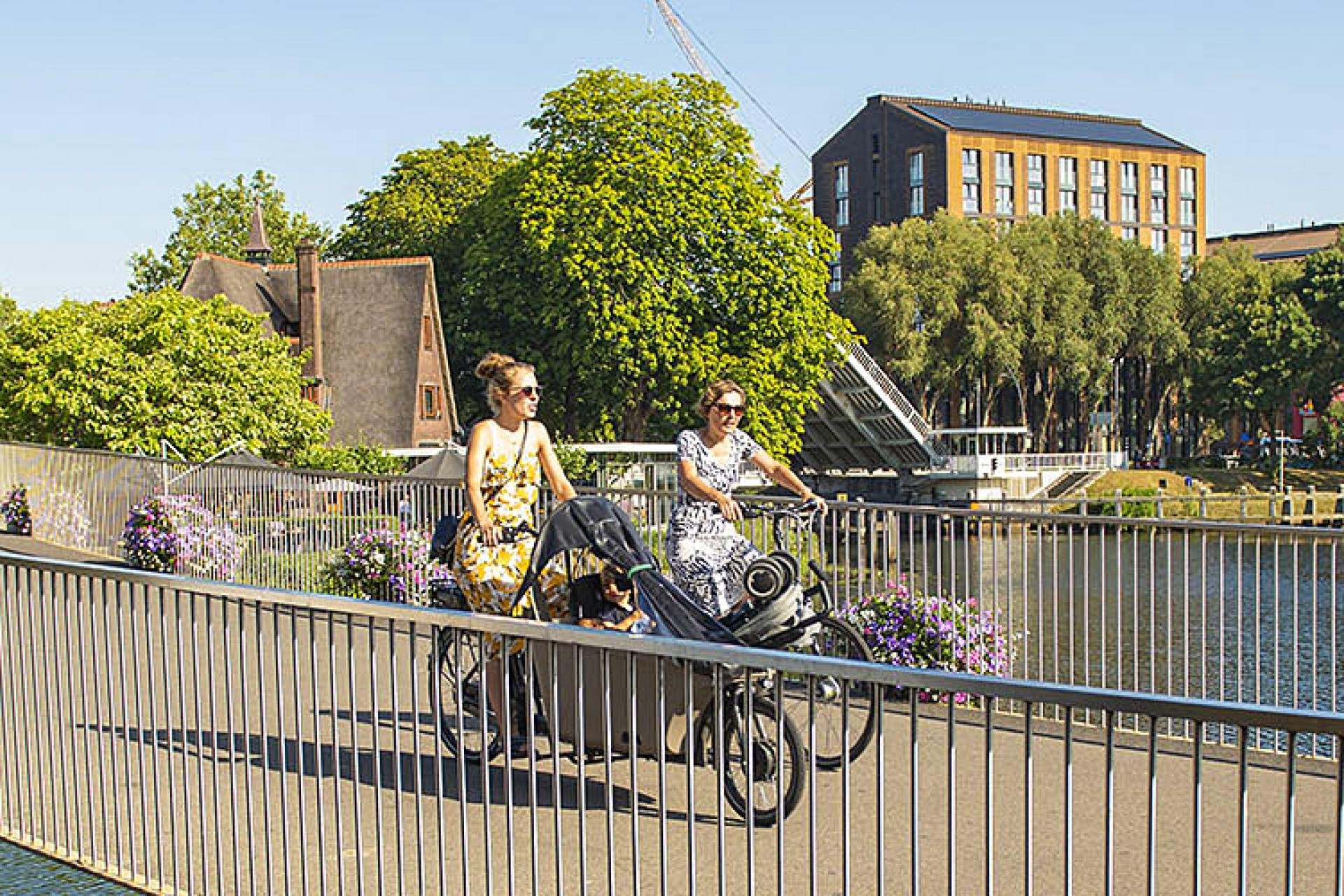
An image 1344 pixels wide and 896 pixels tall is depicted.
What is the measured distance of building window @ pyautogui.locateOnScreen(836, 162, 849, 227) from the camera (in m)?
108

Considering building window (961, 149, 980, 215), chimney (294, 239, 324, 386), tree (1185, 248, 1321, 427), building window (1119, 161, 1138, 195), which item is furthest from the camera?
building window (1119, 161, 1138, 195)

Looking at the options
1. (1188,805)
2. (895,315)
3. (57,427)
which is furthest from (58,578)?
(895,315)

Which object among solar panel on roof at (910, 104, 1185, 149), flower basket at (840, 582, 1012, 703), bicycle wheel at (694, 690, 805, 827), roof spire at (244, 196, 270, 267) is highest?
solar panel on roof at (910, 104, 1185, 149)

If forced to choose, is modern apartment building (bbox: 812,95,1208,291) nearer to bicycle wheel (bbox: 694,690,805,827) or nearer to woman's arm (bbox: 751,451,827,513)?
woman's arm (bbox: 751,451,827,513)

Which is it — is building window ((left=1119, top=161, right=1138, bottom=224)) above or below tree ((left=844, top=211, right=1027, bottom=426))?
above

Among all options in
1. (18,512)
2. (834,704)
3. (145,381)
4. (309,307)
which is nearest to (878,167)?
(309,307)

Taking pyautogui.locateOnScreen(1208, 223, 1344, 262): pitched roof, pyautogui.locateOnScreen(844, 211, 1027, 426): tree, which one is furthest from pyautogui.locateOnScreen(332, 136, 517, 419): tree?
pyautogui.locateOnScreen(1208, 223, 1344, 262): pitched roof

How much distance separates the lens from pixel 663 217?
4888cm

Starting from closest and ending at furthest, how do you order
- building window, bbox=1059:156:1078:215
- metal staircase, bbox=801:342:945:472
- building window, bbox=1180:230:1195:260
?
metal staircase, bbox=801:342:945:472 < building window, bbox=1059:156:1078:215 < building window, bbox=1180:230:1195:260

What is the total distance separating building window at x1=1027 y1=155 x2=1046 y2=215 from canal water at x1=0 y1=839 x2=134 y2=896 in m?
103

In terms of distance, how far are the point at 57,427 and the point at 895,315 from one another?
38685mm

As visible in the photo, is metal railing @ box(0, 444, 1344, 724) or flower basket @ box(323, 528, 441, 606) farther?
flower basket @ box(323, 528, 441, 606)

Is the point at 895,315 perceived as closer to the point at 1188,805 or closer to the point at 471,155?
the point at 471,155

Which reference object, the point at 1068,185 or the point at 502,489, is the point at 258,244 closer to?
the point at 1068,185
